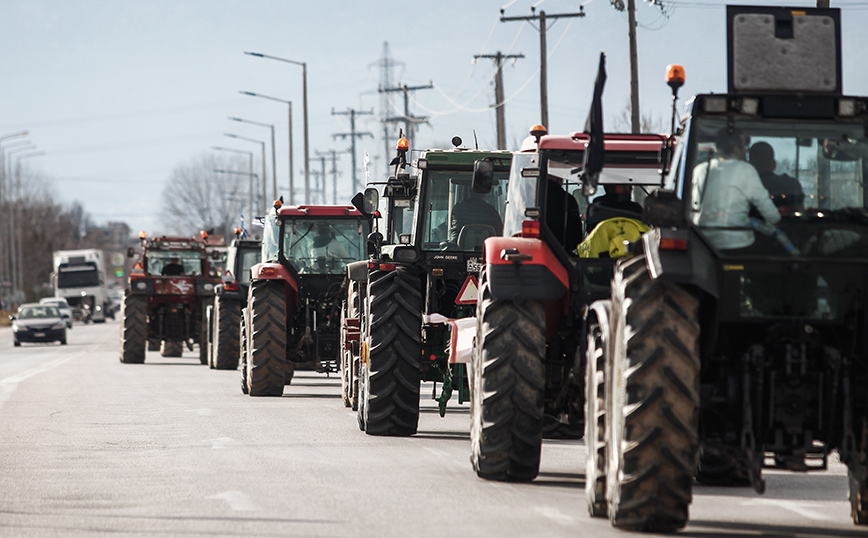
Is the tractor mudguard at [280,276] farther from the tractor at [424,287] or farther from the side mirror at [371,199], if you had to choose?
the tractor at [424,287]

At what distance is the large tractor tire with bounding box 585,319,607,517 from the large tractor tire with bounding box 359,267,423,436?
5320mm

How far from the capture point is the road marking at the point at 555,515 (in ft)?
28.3

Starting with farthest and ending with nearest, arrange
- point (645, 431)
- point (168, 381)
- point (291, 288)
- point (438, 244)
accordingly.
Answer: point (168, 381)
point (291, 288)
point (438, 244)
point (645, 431)

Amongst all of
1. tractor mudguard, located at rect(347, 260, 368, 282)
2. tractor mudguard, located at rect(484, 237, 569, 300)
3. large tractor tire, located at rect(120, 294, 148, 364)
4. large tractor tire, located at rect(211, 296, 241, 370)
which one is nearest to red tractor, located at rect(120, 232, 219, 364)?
large tractor tire, located at rect(120, 294, 148, 364)

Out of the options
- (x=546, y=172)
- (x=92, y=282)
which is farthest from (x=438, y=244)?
(x=92, y=282)

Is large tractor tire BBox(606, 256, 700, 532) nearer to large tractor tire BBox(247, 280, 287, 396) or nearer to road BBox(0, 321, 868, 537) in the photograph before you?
road BBox(0, 321, 868, 537)

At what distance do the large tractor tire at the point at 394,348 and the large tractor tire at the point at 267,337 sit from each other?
20.8ft

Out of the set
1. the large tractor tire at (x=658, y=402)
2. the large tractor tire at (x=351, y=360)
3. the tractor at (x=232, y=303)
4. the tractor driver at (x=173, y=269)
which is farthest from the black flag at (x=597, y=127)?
the tractor driver at (x=173, y=269)

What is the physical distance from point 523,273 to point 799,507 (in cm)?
248

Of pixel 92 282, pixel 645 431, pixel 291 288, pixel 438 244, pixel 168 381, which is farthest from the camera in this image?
pixel 92 282

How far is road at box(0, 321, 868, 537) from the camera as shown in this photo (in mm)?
8555

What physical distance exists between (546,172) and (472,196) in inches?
149

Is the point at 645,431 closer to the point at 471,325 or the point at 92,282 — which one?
the point at 471,325

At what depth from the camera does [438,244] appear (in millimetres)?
14586
